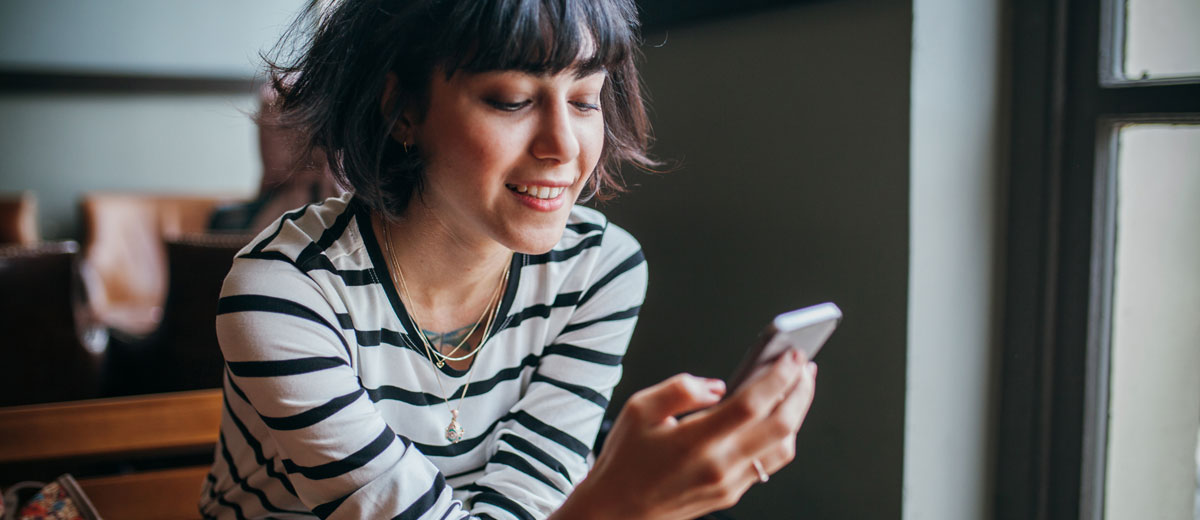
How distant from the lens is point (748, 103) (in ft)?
3.79

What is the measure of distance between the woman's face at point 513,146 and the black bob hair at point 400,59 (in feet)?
0.06

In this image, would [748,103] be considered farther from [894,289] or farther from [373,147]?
[373,147]

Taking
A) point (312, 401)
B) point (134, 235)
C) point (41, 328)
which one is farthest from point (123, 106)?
point (312, 401)

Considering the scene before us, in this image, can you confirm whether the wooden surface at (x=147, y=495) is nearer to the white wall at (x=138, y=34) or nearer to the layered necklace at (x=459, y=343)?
the layered necklace at (x=459, y=343)

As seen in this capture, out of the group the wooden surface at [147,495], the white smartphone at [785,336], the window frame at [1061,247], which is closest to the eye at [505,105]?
the white smartphone at [785,336]

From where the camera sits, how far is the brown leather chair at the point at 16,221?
379 centimetres

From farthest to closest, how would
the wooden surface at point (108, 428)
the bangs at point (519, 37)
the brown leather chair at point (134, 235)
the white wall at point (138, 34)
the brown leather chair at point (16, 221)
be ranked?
the white wall at point (138, 34) → the brown leather chair at point (134, 235) → the brown leather chair at point (16, 221) → the wooden surface at point (108, 428) → the bangs at point (519, 37)

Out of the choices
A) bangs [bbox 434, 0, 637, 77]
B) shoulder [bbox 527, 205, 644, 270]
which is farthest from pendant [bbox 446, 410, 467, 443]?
bangs [bbox 434, 0, 637, 77]

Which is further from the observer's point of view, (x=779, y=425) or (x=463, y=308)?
(x=463, y=308)

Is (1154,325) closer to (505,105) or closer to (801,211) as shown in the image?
(801,211)

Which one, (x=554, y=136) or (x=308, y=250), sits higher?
(x=554, y=136)

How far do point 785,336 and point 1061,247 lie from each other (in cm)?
52

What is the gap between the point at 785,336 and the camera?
630 mm

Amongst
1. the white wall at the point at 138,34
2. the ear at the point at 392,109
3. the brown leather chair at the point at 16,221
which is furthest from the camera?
the white wall at the point at 138,34
